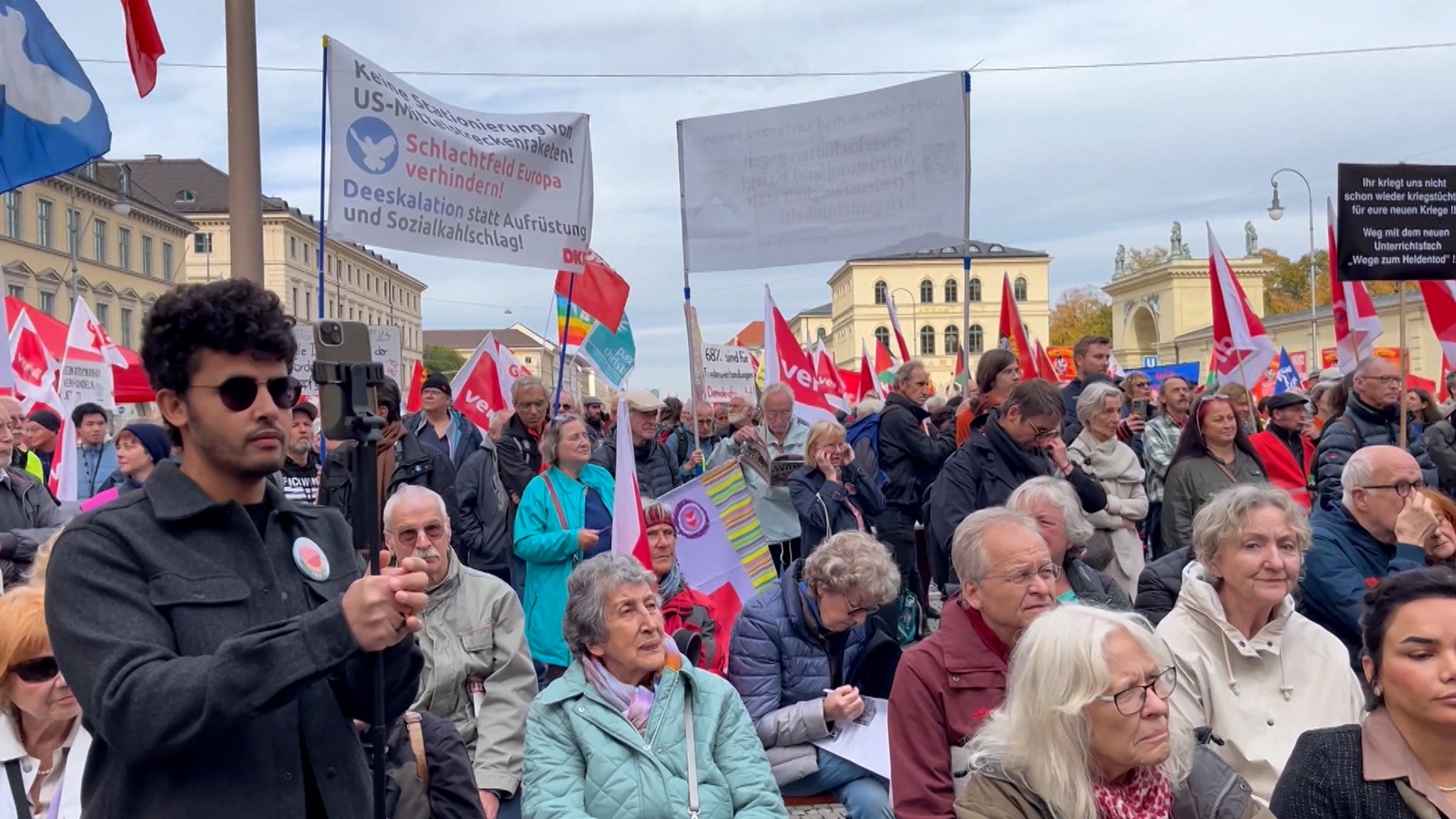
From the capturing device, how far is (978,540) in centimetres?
413

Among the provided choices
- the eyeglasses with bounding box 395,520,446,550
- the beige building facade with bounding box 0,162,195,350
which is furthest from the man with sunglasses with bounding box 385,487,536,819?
the beige building facade with bounding box 0,162,195,350

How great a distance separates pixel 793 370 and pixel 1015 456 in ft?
23.1

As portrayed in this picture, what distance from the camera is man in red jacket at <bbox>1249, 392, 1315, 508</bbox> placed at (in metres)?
8.66

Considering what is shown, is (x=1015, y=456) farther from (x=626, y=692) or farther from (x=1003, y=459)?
(x=626, y=692)

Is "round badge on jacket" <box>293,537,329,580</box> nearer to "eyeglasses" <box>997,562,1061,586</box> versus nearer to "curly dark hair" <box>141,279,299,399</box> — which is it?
"curly dark hair" <box>141,279,299,399</box>

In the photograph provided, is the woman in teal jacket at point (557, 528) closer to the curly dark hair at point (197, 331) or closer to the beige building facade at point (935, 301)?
the curly dark hair at point (197, 331)

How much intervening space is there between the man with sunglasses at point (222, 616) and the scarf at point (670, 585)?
3.88 metres

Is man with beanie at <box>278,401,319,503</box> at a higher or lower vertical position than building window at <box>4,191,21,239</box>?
lower

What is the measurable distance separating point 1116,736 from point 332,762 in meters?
1.75

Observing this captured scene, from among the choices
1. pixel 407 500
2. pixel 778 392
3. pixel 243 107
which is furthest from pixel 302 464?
pixel 778 392

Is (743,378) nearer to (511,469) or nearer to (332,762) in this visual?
(511,469)

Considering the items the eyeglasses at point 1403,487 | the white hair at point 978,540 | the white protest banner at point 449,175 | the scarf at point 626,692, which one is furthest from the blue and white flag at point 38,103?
the eyeglasses at point 1403,487

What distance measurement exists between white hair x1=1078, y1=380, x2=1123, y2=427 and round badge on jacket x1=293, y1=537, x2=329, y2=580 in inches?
240

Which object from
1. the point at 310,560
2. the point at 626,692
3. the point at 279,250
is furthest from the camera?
the point at 279,250
